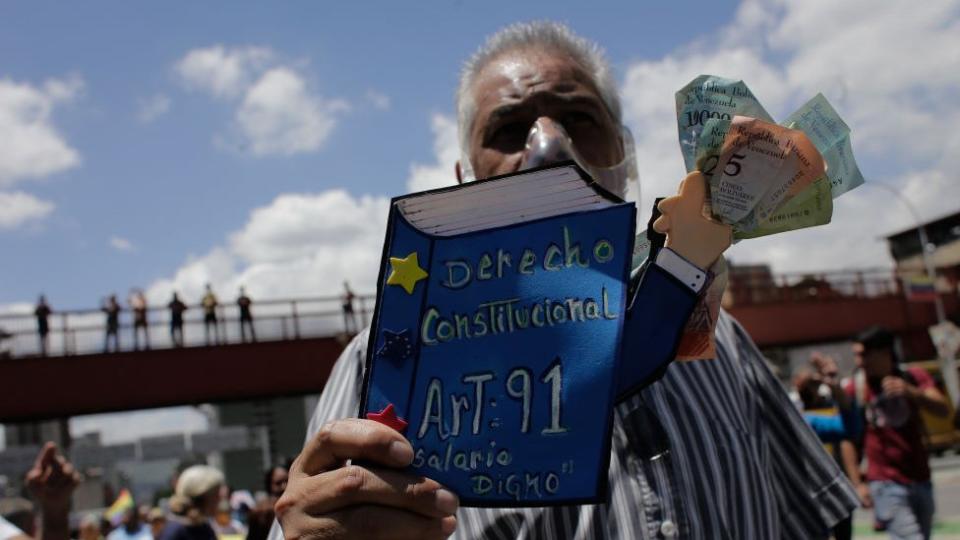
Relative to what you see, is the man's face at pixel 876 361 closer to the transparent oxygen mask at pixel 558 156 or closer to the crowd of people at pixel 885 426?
the crowd of people at pixel 885 426

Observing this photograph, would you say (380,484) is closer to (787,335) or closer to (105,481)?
(787,335)

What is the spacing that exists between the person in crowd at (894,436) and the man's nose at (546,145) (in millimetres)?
4187

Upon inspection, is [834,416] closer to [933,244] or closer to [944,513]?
[944,513]

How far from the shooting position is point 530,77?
5.35 feet

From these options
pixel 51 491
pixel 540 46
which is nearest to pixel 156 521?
pixel 51 491

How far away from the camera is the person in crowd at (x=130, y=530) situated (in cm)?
838

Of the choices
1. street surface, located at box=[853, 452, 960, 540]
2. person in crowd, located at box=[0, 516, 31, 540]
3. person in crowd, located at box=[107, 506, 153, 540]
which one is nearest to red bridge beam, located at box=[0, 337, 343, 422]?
person in crowd, located at box=[107, 506, 153, 540]

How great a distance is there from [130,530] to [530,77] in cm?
892

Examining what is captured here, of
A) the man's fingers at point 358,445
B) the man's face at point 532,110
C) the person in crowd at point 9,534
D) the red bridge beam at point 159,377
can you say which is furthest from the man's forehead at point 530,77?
the red bridge beam at point 159,377

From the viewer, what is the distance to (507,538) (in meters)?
1.26

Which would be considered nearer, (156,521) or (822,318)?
(156,521)

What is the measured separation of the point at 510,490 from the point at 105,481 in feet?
153

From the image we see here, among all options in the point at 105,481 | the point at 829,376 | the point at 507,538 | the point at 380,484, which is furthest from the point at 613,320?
the point at 105,481

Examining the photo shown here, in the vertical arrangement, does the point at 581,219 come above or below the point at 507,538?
above
